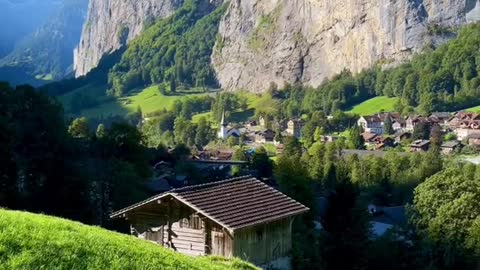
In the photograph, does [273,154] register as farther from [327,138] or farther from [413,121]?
[413,121]

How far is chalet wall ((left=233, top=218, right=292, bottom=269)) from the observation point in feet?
69.7

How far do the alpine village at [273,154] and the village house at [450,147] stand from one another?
461 millimetres

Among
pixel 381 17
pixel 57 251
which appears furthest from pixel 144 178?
pixel 381 17

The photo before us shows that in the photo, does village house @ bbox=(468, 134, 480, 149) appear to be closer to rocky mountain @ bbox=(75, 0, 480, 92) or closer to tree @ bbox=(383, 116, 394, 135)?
tree @ bbox=(383, 116, 394, 135)


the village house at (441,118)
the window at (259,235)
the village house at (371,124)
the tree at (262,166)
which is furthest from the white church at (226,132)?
the window at (259,235)

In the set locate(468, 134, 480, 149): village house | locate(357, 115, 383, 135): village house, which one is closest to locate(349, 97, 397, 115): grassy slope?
locate(357, 115, 383, 135): village house

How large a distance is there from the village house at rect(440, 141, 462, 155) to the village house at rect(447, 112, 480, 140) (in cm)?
348

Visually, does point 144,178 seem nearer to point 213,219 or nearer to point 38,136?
point 38,136

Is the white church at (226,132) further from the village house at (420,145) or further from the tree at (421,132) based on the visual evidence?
the village house at (420,145)

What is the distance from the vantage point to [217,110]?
154 meters

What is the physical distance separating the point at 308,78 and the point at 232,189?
505 feet

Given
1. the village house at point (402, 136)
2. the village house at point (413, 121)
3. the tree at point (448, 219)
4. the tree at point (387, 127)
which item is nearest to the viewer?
the tree at point (448, 219)

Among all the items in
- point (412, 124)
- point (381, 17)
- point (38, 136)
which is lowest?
point (412, 124)

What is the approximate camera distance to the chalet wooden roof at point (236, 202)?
69.3ft
